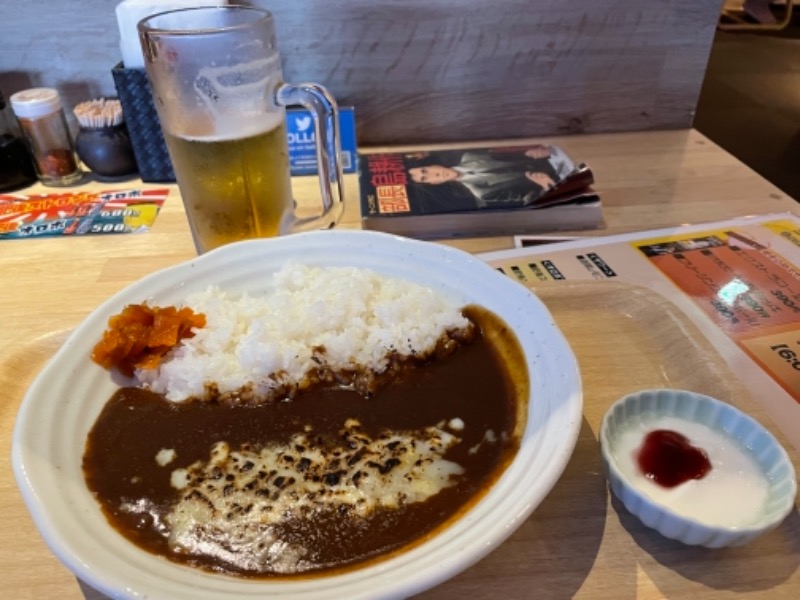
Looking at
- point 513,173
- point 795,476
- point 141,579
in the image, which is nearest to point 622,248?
point 513,173

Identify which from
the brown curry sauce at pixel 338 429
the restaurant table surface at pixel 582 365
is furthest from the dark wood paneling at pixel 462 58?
the brown curry sauce at pixel 338 429

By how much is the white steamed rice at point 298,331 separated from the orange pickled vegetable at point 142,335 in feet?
0.07

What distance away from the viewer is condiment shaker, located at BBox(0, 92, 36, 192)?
2057 millimetres

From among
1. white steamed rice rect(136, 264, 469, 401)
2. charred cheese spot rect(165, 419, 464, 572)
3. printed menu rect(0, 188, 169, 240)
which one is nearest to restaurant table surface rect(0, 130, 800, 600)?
printed menu rect(0, 188, 169, 240)

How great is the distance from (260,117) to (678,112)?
172cm

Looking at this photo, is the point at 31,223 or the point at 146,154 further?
the point at 146,154

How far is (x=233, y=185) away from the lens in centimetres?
156

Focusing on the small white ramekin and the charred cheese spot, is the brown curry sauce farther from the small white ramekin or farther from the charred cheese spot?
the small white ramekin

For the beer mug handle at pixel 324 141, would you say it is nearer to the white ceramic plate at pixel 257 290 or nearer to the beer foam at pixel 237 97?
the beer foam at pixel 237 97

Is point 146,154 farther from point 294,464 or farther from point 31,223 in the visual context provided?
point 294,464

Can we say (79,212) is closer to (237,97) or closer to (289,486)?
(237,97)

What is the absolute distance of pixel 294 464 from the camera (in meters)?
1.05

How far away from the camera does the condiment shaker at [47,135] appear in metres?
1.97

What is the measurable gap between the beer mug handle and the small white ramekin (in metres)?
0.91
